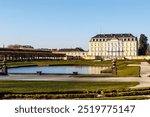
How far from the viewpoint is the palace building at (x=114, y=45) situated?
58.0 metres

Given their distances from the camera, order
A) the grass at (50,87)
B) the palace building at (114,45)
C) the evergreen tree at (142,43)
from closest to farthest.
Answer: the grass at (50,87)
the evergreen tree at (142,43)
the palace building at (114,45)

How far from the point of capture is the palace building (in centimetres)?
5803

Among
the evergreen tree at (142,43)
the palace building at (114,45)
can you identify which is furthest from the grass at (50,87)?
the palace building at (114,45)

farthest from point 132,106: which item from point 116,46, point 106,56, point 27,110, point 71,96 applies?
point 116,46

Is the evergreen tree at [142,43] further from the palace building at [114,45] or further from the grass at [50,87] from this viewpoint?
the grass at [50,87]

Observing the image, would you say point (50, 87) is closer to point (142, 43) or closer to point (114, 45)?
point (142, 43)

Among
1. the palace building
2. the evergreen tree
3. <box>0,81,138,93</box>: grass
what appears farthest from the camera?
the palace building

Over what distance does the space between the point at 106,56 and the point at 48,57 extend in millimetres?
13758

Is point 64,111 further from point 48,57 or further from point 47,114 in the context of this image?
point 48,57

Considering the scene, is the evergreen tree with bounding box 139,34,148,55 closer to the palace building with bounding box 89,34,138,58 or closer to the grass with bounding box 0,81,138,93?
the palace building with bounding box 89,34,138,58

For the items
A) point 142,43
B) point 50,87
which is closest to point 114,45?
point 142,43

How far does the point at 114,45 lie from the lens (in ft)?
197

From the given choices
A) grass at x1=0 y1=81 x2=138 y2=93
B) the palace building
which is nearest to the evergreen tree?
the palace building

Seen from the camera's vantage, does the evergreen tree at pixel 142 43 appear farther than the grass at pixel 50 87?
Yes
